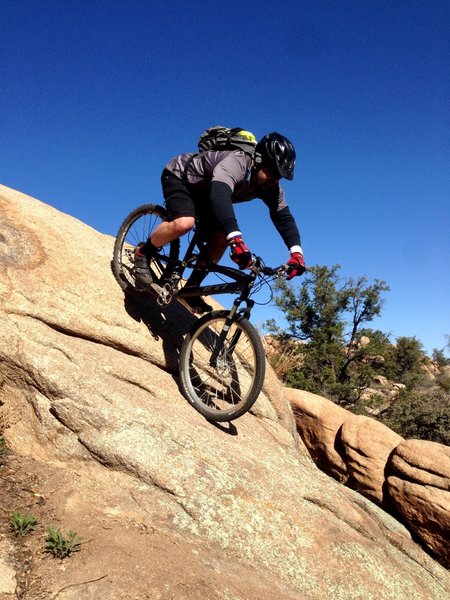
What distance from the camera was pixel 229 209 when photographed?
14.0ft

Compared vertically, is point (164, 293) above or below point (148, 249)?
below

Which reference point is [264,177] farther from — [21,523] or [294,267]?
[21,523]

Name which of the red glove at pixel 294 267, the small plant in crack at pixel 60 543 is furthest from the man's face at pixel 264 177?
the small plant in crack at pixel 60 543

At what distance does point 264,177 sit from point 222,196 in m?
0.78

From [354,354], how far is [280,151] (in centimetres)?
1875

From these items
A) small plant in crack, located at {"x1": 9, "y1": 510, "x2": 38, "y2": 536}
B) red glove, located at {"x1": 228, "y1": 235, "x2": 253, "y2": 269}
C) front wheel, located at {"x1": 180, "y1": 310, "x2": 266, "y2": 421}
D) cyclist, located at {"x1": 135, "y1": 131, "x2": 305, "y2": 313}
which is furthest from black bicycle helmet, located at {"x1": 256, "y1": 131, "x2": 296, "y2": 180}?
small plant in crack, located at {"x1": 9, "y1": 510, "x2": 38, "y2": 536}

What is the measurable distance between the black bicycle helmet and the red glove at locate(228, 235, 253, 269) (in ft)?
3.33

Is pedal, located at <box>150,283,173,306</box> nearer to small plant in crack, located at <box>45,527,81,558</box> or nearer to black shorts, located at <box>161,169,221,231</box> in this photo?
black shorts, located at <box>161,169,221,231</box>

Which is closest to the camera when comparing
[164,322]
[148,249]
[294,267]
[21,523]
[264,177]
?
[21,523]

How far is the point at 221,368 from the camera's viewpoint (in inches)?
191

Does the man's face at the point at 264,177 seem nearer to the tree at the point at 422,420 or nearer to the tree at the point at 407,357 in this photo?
the tree at the point at 422,420

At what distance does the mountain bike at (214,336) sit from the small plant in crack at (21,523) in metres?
2.05

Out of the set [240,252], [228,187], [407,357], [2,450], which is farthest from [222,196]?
[407,357]

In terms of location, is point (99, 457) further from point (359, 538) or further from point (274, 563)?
point (359, 538)
